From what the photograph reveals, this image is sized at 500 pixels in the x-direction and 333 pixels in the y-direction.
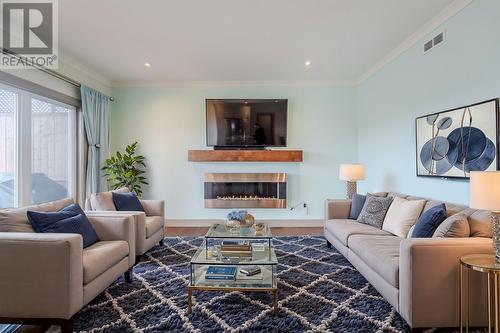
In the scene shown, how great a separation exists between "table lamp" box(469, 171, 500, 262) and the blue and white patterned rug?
0.91m

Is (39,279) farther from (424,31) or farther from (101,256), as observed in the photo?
(424,31)

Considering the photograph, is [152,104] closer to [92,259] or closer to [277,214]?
[277,214]

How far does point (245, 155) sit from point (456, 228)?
3.50 meters

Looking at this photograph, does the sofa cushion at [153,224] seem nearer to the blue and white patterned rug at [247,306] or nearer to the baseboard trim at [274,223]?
the blue and white patterned rug at [247,306]

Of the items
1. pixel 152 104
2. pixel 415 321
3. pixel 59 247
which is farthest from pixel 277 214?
pixel 59 247

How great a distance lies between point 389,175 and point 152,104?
4.25 metres

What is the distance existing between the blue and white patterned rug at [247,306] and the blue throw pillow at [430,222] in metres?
0.66

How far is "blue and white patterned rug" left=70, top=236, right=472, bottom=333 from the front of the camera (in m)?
2.06

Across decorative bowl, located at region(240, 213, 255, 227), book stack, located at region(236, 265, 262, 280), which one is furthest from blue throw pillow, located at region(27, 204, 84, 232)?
decorative bowl, located at region(240, 213, 255, 227)

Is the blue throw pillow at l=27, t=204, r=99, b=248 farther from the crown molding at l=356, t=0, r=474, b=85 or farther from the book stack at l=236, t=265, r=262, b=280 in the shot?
the crown molding at l=356, t=0, r=474, b=85

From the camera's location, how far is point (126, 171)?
4969 millimetres

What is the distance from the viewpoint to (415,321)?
75.5 inches

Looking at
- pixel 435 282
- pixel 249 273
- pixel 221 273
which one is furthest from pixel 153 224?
pixel 435 282

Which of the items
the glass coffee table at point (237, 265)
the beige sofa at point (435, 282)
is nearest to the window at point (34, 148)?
the glass coffee table at point (237, 265)
